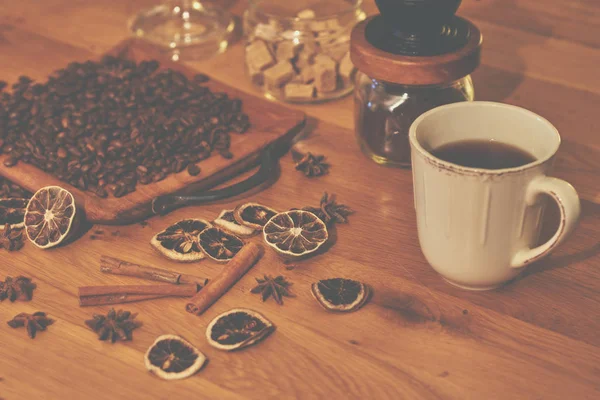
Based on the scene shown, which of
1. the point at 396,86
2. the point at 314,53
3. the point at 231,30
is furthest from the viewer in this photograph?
the point at 231,30

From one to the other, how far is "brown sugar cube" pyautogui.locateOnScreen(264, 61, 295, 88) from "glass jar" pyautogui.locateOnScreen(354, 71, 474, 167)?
238 millimetres

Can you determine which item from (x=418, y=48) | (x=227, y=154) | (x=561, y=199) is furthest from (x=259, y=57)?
(x=561, y=199)

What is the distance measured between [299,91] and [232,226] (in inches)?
16.5

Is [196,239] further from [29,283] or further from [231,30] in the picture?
[231,30]

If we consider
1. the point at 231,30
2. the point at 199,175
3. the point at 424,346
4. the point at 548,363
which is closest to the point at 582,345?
the point at 548,363

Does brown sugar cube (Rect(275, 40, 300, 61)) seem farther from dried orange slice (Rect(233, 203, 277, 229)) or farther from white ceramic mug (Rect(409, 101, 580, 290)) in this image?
white ceramic mug (Rect(409, 101, 580, 290))

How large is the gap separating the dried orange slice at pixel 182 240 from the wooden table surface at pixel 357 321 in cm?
2

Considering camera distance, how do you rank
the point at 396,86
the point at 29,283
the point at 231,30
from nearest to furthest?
the point at 29,283 < the point at 396,86 < the point at 231,30

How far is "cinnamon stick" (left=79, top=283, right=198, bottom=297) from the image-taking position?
1.06 meters

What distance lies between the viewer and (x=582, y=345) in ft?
3.17

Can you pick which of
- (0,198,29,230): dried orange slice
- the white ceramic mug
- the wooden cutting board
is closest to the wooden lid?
the white ceramic mug

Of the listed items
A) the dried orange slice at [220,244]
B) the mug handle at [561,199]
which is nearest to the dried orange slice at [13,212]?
the dried orange slice at [220,244]

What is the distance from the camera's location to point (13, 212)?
1.23 metres

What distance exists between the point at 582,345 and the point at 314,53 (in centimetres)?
81
